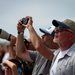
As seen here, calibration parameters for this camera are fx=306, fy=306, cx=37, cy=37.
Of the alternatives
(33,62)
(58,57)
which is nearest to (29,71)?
(33,62)

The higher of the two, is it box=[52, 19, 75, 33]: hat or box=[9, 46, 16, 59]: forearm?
box=[52, 19, 75, 33]: hat

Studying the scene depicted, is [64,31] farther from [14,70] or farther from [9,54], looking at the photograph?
[9,54]

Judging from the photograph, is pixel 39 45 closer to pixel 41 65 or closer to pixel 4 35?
pixel 41 65

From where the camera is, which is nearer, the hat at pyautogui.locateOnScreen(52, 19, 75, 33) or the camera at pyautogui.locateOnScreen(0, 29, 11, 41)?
the hat at pyautogui.locateOnScreen(52, 19, 75, 33)

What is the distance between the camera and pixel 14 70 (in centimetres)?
524

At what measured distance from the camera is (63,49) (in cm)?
504

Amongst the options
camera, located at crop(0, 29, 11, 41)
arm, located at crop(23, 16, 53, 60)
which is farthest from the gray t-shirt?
camera, located at crop(0, 29, 11, 41)

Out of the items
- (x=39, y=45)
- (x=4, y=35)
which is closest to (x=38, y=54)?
(x=39, y=45)

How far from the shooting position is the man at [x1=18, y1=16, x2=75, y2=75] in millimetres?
4704

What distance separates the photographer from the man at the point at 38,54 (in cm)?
550

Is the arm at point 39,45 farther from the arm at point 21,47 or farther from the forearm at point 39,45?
the arm at point 21,47

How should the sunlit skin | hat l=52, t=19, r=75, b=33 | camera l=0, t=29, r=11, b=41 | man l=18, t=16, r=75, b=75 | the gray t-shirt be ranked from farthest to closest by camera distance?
camera l=0, t=29, r=11, b=41
the gray t-shirt
hat l=52, t=19, r=75, b=33
the sunlit skin
man l=18, t=16, r=75, b=75

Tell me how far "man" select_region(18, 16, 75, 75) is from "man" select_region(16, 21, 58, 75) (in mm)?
205

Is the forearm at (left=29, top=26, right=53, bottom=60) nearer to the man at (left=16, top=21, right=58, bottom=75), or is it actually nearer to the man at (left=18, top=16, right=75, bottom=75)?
the man at (left=18, top=16, right=75, bottom=75)
